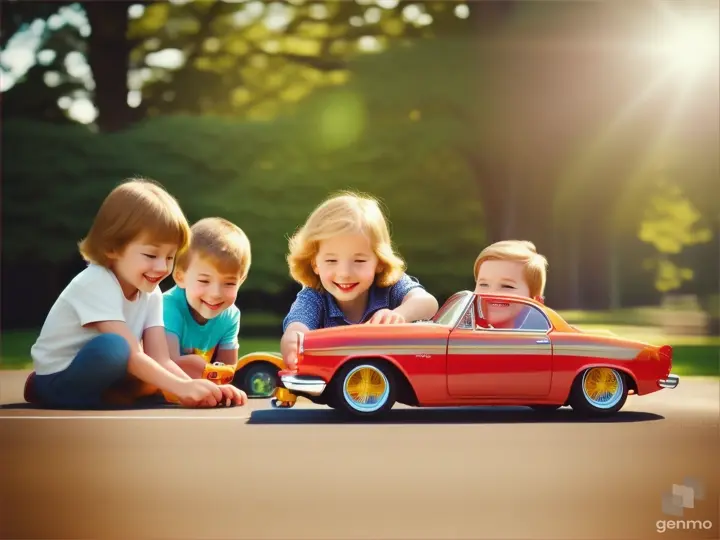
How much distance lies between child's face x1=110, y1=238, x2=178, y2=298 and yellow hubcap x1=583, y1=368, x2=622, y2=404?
1860 millimetres

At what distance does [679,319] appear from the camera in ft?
36.9

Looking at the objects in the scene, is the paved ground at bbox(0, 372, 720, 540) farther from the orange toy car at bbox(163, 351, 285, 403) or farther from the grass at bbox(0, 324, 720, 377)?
the grass at bbox(0, 324, 720, 377)

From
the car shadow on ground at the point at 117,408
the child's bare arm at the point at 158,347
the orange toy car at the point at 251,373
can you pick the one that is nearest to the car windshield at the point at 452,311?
the orange toy car at the point at 251,373

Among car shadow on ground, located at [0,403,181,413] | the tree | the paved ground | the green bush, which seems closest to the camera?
the paved ground

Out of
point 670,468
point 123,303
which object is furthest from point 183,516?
point 670,468

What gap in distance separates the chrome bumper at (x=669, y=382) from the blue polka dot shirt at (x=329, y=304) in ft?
3.54

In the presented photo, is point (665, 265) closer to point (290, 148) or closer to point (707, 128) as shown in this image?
point (707, 128)

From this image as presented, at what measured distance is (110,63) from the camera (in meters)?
9.32

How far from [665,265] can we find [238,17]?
15.1 meters

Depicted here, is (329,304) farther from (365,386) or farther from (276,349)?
(276,349)

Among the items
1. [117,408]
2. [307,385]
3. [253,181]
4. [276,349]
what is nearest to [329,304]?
[307,385]

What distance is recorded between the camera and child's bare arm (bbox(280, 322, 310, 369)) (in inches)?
147

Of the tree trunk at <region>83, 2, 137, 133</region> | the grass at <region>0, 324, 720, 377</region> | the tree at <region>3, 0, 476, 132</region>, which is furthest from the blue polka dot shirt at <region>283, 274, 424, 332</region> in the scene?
the tree at <region>3, 0, 476, 132</region>

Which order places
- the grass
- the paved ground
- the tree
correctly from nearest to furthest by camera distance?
the paved ground < the grass < the tree
